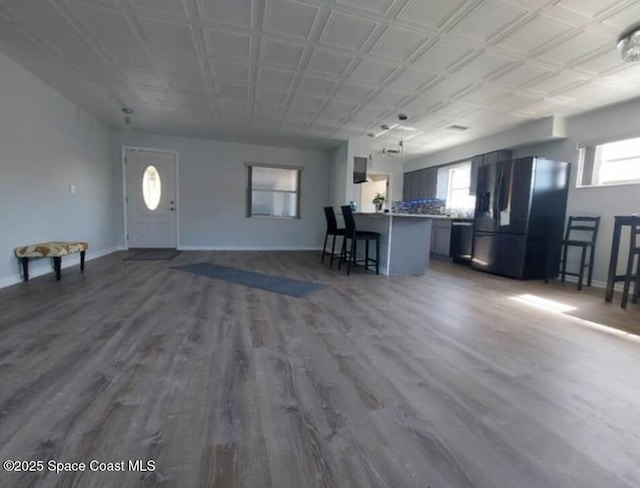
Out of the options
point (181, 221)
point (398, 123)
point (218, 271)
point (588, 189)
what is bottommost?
point (218, 271)

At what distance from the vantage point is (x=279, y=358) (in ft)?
6.02

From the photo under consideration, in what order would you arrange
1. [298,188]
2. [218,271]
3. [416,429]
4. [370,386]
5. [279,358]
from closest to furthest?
[416,429] → [370,386] → [279,358] → [218,271] → [298,188]

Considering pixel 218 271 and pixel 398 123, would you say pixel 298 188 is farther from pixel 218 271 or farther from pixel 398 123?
pixel 218 271

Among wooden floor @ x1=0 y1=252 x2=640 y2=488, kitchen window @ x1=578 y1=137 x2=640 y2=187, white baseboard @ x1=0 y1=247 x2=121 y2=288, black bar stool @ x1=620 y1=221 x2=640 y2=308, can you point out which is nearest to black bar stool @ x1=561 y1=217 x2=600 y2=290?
kitchen window @ x1=578 y1=137 x2=640 y2=187

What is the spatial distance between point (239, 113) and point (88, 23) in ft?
7.62

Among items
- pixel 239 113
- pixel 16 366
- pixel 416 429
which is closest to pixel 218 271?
pixel 239 113

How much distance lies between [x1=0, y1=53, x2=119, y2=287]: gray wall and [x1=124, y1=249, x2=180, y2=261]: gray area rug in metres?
0.63

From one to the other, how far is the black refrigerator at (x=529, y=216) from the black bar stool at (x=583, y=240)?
0.10m

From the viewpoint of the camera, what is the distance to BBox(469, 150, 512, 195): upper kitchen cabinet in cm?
557

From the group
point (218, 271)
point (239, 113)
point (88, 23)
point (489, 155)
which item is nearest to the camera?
point (88, 23)

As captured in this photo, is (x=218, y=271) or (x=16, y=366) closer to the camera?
(x=16, y=366)

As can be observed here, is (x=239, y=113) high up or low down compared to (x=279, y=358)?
up

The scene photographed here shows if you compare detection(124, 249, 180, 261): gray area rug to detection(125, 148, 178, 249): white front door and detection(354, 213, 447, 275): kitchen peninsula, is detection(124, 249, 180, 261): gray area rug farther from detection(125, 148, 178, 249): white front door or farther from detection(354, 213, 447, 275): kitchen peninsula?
detection(354, 213, 447, 275): kitchen peninsula

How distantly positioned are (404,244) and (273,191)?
3.66m
